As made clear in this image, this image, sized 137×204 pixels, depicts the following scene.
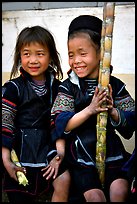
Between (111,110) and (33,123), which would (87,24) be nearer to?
(111,110)

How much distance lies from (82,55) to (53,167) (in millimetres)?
695

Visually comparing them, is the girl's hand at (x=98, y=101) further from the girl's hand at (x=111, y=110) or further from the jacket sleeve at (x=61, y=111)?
the jacket sleeve at (x=61, y=111)

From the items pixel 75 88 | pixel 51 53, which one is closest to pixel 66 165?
pixel 75 88

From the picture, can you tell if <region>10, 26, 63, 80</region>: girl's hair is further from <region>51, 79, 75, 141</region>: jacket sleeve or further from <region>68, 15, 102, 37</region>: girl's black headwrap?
<region>51, 79, 75, 141</region>: jacket sleeve

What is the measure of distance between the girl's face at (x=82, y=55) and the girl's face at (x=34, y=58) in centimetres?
23

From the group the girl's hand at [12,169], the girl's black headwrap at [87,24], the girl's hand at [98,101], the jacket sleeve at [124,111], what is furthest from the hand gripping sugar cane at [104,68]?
the girl's hand at [12,169]

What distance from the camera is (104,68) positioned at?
7.52ft

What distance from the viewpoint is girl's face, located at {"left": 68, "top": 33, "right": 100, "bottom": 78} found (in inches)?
98.2

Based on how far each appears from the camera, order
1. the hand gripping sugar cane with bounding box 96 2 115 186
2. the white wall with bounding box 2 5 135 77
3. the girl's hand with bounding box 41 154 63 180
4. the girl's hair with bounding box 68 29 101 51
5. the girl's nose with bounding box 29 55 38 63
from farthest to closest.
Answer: the white wall with bounding box 2 5 135 77, the girl's nose with bounding box 29 55 38 63, the girl's hair with bounding box 68 29 101 51, the girl's hand with bounding box 41 154 63 180, the hand gripping sugar cane with bounding box 96 2 115 186

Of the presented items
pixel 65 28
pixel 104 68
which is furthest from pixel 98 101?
pixel 65 28

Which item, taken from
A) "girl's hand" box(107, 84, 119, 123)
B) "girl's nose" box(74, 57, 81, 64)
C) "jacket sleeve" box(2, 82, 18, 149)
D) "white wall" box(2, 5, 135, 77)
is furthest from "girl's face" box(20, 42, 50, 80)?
"white wall" box(2, 5, 135, 77)

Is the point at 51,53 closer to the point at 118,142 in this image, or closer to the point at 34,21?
the point at 118,142

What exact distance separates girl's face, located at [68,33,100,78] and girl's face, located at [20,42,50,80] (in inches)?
9.1

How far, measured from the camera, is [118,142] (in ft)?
8.22
